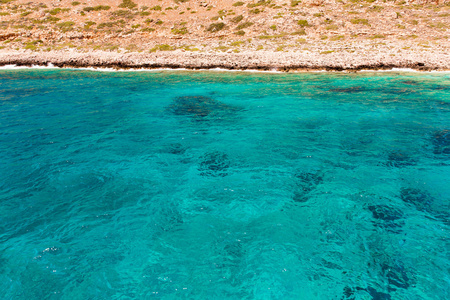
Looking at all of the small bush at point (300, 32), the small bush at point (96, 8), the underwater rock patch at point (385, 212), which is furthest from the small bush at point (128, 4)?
the underwater rock patch at point (385, 212)

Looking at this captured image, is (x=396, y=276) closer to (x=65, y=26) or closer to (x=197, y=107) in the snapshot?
(x=197, y=107)

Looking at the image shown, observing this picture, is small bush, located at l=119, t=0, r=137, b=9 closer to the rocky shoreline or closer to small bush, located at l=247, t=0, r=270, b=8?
the rocky shoreline

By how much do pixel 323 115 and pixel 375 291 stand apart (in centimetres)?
1352

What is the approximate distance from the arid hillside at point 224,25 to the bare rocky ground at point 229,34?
0.56 feet

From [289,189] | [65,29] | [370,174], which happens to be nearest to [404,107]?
[370,174]

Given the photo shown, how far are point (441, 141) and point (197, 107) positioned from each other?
1599cm

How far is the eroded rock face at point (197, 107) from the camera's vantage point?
63.5 ft

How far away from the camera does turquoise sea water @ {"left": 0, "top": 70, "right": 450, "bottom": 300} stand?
645cm

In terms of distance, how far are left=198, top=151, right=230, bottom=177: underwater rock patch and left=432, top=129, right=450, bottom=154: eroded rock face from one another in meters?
10.4

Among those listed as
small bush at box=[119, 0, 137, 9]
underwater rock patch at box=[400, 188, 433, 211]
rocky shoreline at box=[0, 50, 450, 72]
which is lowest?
underwater rock patch at box=[400, 188, 433, 211]

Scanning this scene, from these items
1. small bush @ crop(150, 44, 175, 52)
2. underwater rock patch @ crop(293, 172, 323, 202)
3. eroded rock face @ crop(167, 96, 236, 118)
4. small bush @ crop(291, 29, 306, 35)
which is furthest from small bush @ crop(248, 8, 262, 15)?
underwater rock patch @ crop(293, 172, 323, 202)

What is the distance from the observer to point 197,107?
20906 millimetres

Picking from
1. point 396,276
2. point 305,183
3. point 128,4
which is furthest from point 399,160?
point 128,4

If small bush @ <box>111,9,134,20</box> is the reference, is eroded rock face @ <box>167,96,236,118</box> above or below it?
below
